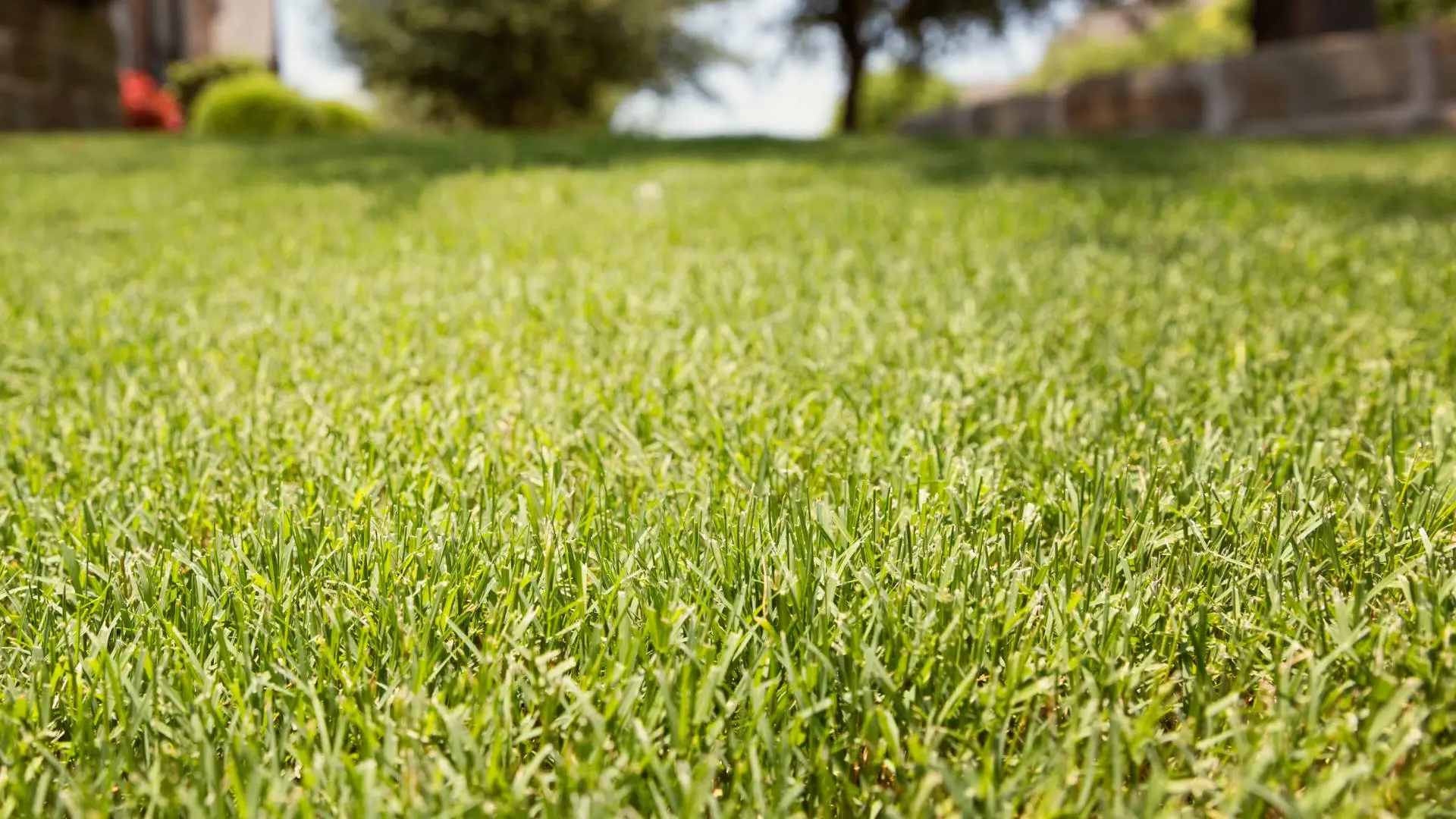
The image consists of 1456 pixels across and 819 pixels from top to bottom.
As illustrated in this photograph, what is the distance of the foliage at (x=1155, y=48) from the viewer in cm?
4081

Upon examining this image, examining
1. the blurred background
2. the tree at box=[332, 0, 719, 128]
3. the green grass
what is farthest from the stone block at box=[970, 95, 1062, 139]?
the green grass

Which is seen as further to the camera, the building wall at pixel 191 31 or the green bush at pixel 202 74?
the building wall at pixel 191 31

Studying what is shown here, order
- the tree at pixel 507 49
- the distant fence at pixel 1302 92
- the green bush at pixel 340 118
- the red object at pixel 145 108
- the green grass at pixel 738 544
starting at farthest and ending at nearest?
the tree at pixel 507 49 < the red object at pixel 145 108 < the green bush at pixel 340 118 < the distant fence at pixel 1302 92 < the green grass at pixel 738 544

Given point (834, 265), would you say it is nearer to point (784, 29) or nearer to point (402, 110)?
point (784, 29)

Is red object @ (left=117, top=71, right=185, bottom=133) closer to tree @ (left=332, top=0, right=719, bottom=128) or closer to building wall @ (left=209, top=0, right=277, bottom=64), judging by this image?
tree @ (left=332, top=0, right=719, bottom=128)

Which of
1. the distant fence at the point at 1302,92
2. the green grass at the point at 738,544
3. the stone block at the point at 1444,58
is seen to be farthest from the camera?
the distant fence at the point at 1302,92

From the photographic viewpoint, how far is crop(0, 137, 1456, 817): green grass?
3.45ft

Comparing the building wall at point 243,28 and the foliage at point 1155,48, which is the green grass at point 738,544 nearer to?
the building wall at point 243,28

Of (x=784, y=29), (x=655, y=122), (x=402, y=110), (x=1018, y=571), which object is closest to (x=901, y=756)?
(x=1018, y=571)

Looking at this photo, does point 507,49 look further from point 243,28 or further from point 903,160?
point 903,160

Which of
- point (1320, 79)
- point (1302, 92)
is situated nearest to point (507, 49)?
point (1302, 92)

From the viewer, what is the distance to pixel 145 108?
20.1m

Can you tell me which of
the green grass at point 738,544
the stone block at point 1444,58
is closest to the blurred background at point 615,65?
the stone block at point 1444,58

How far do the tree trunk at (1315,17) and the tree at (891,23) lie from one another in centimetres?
765
